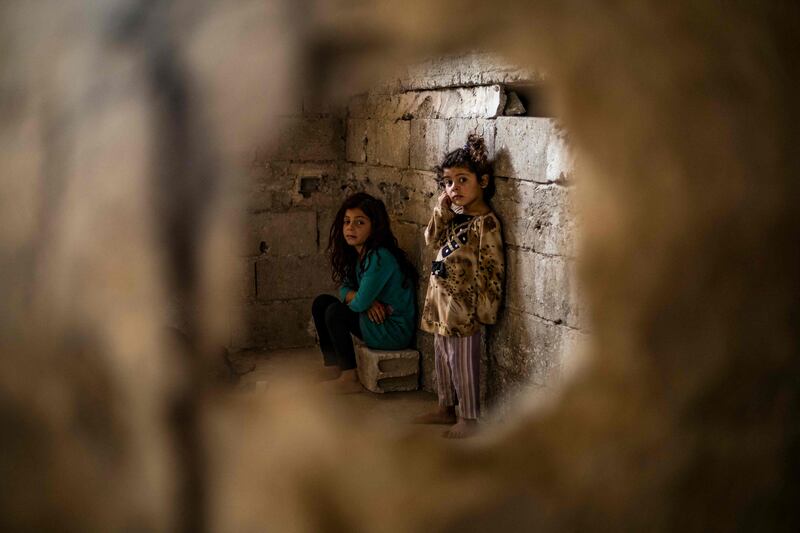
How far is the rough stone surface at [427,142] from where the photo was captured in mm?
3234

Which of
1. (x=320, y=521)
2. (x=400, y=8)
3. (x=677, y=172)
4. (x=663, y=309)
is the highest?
(x=400, y=8)

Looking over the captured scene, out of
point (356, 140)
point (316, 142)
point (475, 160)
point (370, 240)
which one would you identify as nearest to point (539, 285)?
point (475, 160)

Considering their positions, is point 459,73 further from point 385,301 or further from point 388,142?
point 385,301

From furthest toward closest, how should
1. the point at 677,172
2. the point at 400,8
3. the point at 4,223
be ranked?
the point at 677,172
the point at 400,8
the point at 4,223

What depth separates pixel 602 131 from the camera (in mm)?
608

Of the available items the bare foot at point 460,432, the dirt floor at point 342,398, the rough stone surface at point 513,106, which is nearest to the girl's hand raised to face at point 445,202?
the rough stone surface at point 513,106

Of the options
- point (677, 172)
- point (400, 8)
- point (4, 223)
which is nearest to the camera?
point (4, 223)

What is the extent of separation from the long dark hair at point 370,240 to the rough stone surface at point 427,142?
256 millimetres

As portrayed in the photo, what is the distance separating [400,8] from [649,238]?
0.26 meters

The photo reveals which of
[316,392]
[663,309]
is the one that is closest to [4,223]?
[316,392]

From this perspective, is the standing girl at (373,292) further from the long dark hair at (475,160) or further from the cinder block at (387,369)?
the long dark hair at (475,160)

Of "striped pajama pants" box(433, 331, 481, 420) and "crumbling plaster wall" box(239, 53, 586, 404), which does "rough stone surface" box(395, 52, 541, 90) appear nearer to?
"crumbling plaster wall" box(239, 53, 586, 404)

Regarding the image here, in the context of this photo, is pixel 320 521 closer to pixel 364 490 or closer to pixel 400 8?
pixel 364 490

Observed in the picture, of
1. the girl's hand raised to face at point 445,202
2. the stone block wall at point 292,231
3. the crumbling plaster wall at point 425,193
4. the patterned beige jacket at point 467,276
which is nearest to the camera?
the crumbling plaster wall at point 425,193
